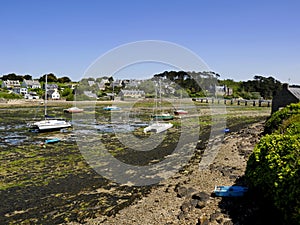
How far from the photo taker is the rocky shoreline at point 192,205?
780cm

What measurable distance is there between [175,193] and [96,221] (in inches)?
125

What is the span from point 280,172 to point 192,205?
3.25 metres

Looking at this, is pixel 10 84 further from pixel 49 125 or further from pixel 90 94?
pixel 49 125

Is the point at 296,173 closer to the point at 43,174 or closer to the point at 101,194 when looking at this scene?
the point at 101,194

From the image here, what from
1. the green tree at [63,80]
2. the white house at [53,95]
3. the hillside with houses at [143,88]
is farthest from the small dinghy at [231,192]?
the green tree at [63,80]

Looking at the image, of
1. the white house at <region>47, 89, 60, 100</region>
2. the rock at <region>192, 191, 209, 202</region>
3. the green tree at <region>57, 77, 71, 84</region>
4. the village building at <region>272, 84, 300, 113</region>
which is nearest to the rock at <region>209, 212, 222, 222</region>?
the rock at <region>192, 191, 209, 202</region>

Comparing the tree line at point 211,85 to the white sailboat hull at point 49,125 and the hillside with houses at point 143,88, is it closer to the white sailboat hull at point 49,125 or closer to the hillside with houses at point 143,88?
the hillside with houses at point 143,88

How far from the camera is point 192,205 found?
8.84 metres

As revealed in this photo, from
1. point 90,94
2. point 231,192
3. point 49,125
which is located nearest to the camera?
point 231,192

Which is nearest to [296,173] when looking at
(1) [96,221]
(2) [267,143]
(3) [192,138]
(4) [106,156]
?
(2) [267,143]

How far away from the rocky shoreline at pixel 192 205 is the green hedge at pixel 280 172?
852mm

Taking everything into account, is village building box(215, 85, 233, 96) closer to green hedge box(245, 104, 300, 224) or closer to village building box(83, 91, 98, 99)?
village building box(83, 91, 98, 99)

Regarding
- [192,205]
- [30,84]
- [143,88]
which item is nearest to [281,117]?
[192,205]

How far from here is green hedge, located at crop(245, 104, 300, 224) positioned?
604 cm
